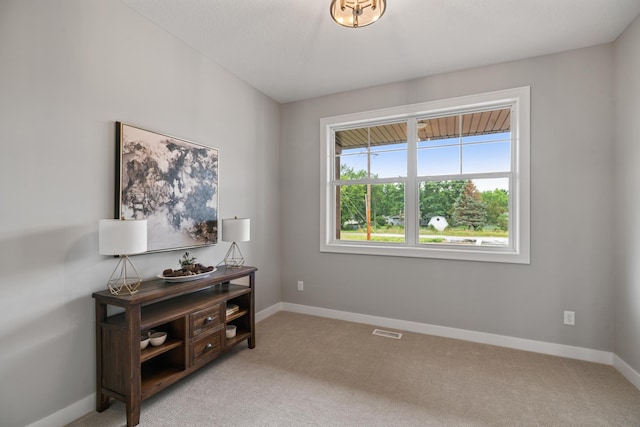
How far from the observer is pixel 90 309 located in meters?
1.88

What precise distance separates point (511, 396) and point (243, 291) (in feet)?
7.29

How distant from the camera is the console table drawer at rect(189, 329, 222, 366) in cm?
213

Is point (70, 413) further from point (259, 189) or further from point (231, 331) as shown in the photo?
point (259, 189)

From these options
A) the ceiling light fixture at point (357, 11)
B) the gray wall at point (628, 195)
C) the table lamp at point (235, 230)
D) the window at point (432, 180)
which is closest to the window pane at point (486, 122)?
the window at point (432, 180)

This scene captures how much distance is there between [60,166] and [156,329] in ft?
4.21

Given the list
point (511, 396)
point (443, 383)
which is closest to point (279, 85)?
point (443, 383)

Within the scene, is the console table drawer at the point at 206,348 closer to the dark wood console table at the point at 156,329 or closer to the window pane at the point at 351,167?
the dark wood console table at the point at 156,329

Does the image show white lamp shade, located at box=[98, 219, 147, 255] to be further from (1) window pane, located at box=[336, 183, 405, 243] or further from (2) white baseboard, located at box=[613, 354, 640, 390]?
(2) white baseboard, located at box=[613, 354, 640, 390]

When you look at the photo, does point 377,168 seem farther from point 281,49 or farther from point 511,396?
point 511,396

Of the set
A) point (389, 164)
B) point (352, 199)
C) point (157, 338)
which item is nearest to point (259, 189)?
point (352, 199)

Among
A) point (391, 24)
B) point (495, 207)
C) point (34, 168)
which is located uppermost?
point (391, 24)

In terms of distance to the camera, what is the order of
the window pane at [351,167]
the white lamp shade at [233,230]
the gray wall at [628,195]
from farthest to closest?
the window pane at [351,167] → the white lamp shade at [233,230] → the gray wall at [628,195]

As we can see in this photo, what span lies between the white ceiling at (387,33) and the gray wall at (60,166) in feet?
1.42

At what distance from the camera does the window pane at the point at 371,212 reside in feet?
11.2
